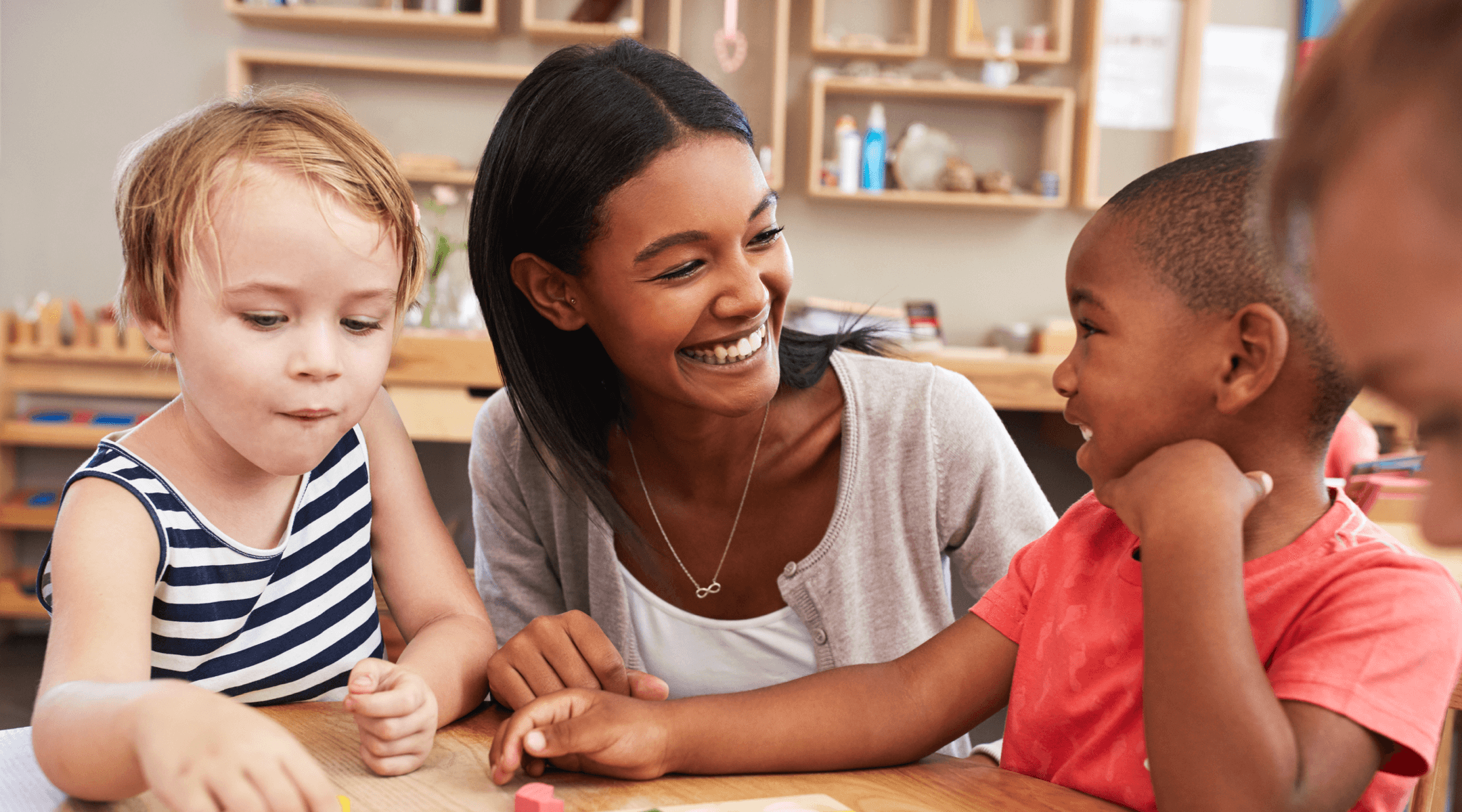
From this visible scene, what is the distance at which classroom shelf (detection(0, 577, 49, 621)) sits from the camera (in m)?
3.08

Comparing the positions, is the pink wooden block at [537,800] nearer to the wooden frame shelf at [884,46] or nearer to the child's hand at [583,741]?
the child's hand at [583,741]

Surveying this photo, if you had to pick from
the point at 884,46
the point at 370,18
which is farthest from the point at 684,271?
the point at 370,18

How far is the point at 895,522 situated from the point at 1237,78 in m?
3.10

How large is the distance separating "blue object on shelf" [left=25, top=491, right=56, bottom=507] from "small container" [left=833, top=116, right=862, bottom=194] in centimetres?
263

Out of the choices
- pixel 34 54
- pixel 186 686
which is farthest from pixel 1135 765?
pixel 34 54

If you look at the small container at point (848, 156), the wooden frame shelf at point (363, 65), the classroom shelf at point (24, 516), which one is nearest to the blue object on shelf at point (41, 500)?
the classroom shelf at point (24, 516)

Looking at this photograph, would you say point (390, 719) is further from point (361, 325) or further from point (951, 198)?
point (951, 198)

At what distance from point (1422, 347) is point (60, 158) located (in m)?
3.97

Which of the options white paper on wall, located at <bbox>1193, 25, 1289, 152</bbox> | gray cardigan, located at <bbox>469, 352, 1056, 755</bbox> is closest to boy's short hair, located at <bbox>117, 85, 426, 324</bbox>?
gray cardigan, located at <bbox>469, 352, 1056, 755</bbox>

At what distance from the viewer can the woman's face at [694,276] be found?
985 millimetres

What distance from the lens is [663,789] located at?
26.3 inches

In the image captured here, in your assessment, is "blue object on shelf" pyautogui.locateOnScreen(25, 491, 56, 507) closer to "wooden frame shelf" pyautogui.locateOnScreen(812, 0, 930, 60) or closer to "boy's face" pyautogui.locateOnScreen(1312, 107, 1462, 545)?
"wooden frame shelf" pyautogui.locateOnScreen(812, 0, 930, 60)

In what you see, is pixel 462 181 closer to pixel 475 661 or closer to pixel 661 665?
pixel 661 665

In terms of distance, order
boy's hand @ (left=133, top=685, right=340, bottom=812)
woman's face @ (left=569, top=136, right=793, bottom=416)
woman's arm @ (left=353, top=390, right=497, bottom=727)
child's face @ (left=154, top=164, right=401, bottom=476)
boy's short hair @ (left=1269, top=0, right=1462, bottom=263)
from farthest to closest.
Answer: woman's face @ (left=569, top=136, right=793, bottom=416), woman's arm @ (left=353, top=390, right=497, bottom=727), child's face @ (left=154, top=164, right=401, bottom=476), boy's hand @ (left=133, top=685, right=340, bottom=812), boy's short hair @ (left=1269, top=0, right=1462, bottom=263)
